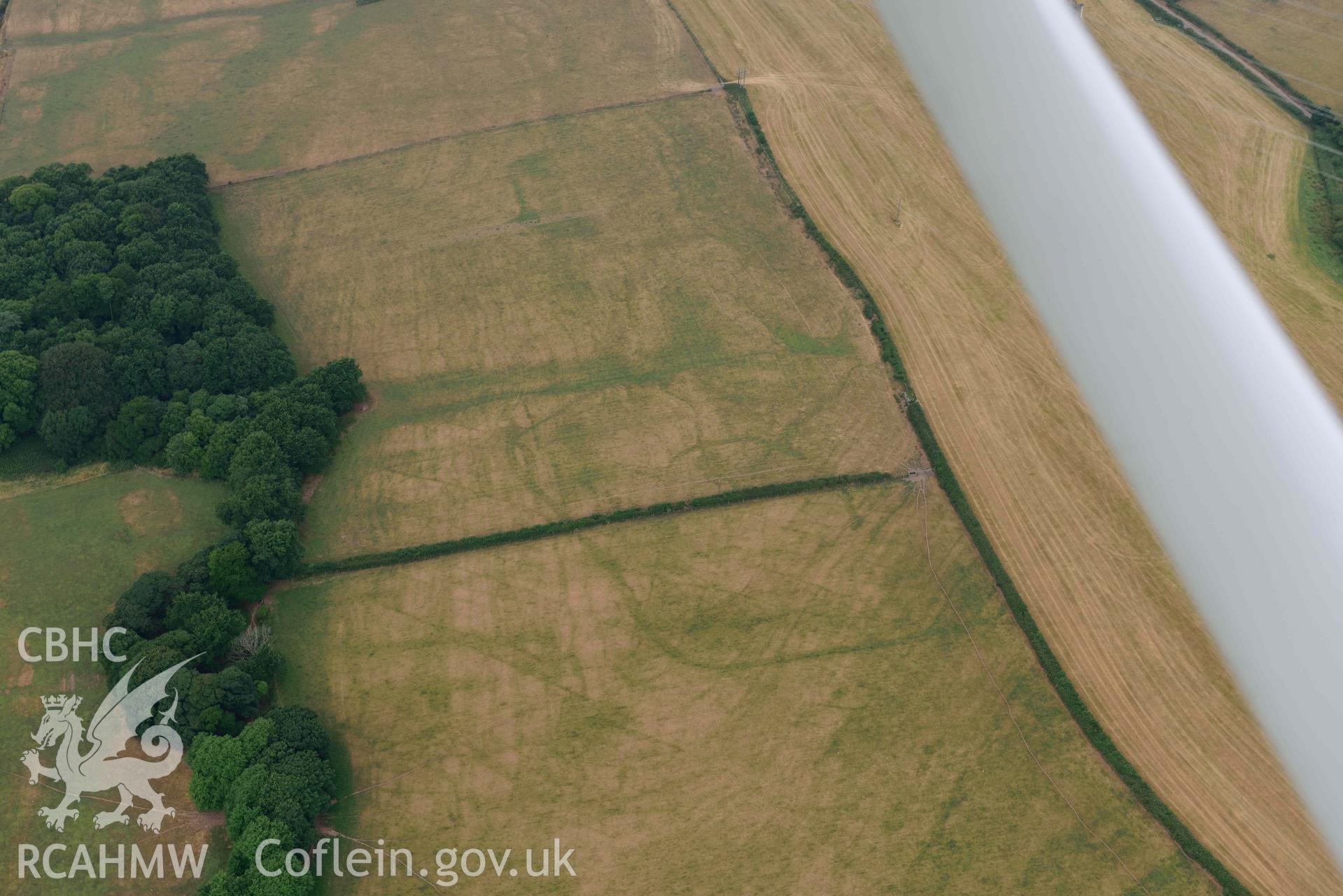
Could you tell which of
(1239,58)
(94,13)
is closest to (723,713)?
(1239,58)

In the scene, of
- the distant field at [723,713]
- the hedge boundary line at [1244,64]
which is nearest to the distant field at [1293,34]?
the hedge boundary line at [1244,64]

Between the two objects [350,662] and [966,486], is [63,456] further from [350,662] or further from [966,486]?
[966,486]

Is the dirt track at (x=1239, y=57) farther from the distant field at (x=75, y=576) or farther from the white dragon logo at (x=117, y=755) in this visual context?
the white dragon logo at (x=117, y=755)

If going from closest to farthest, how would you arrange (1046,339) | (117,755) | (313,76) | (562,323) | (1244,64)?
(1046,339)
(117,755)
(562,323)
(1244,64)
(313,76)

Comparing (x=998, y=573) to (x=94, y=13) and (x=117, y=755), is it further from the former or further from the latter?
(x=94, y=13)

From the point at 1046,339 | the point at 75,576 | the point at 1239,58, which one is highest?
the point at 1046,339

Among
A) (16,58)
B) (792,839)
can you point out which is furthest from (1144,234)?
(16,58)
